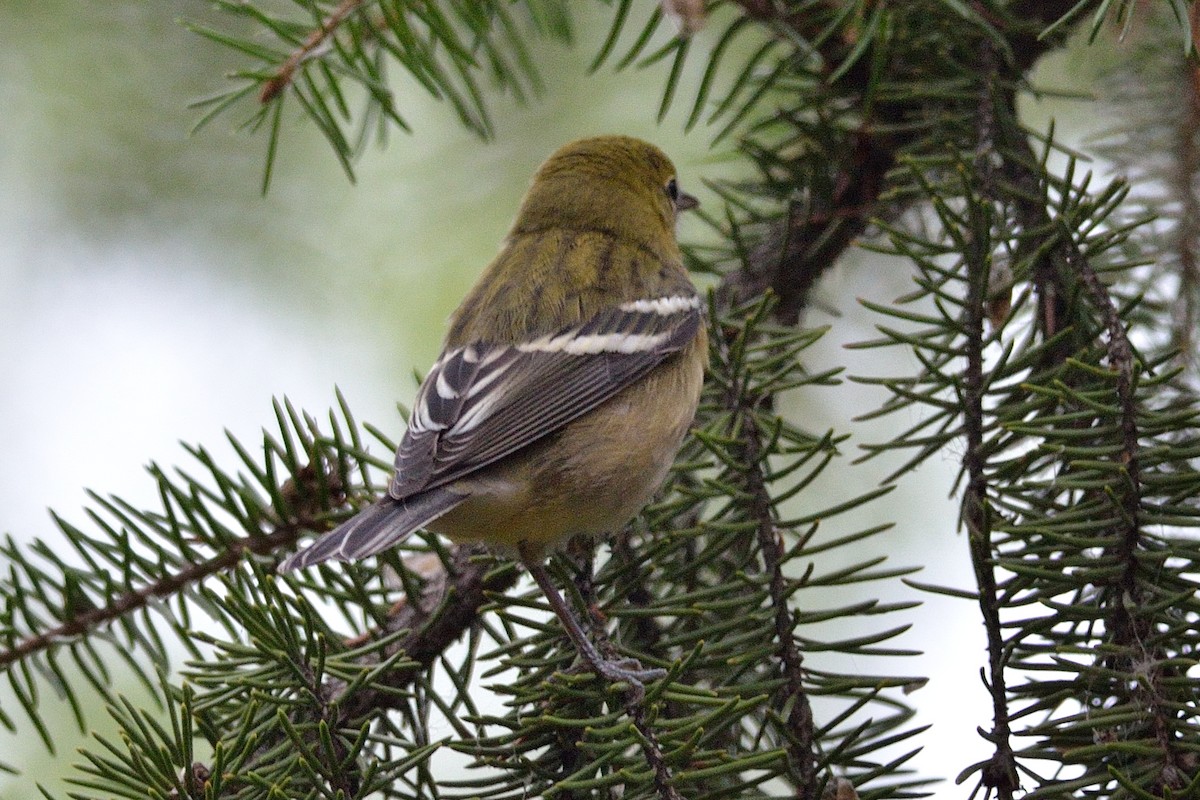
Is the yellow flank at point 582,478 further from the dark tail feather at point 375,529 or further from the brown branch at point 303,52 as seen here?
the brown branch at point 303,52

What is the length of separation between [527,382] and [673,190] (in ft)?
3.12

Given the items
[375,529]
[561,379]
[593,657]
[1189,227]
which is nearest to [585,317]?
[561,379]

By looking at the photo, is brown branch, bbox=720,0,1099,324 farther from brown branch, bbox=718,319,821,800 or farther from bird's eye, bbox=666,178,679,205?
bird's eye, bbox=666,178,679,205

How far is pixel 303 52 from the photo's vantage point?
189 centimetres

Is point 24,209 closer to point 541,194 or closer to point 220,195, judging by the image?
point 220,195

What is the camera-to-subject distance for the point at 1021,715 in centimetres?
129

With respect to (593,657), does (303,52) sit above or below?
above

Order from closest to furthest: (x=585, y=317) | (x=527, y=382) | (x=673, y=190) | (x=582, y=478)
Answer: (x=582, y=478)
(x=527, y=382)
(x=585, y=317)
(x=673, y=190)

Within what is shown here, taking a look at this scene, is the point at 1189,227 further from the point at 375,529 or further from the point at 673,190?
the point at 375,529

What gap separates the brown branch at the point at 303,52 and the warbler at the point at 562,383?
574 millimetres

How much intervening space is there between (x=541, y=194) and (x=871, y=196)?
3.15 feet

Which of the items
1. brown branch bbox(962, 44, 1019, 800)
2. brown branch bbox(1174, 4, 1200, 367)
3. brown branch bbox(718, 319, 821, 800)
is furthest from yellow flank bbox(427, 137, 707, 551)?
brown branch bbox(1174, 4, 1200, 367)

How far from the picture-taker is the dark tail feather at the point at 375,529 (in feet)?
4.95

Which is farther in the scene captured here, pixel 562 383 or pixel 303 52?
pixel 562 383
